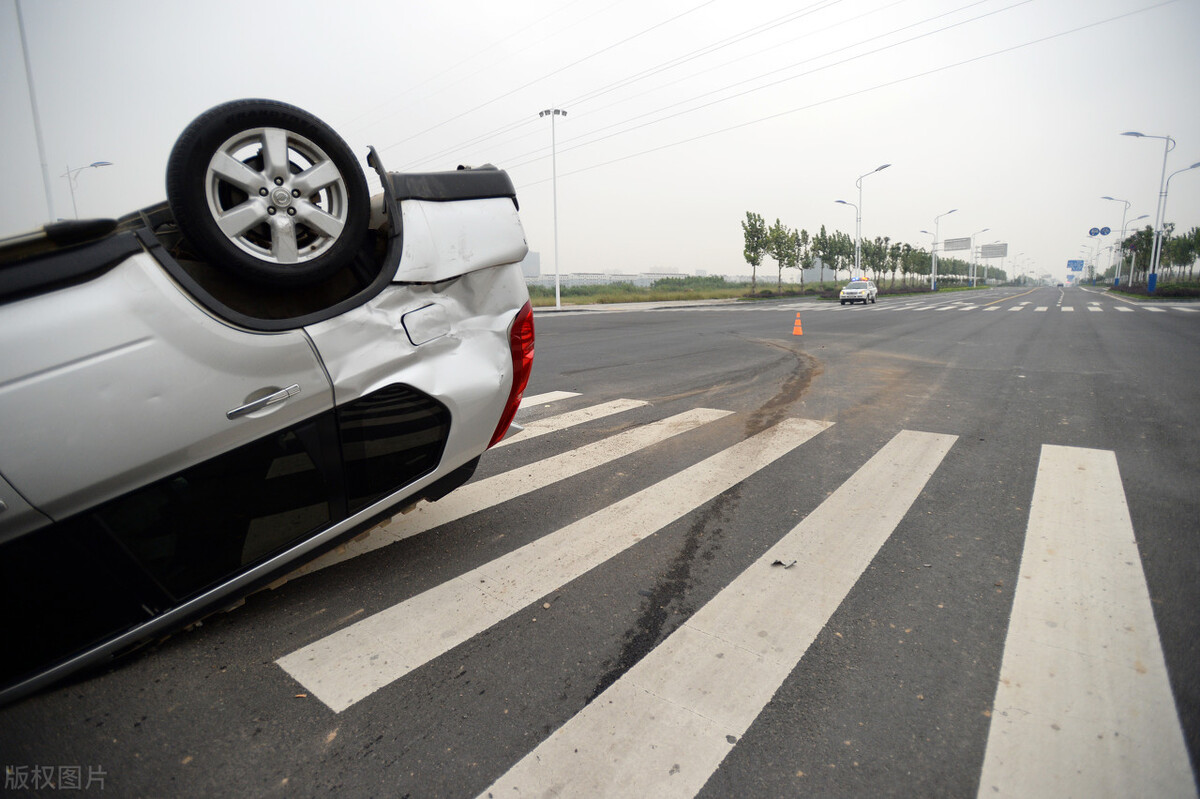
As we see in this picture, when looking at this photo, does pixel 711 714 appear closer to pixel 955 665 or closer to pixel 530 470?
pixel 955 665

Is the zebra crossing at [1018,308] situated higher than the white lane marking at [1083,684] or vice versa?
the zebra crossing at [1018,308]

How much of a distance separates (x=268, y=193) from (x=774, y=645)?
105 inches

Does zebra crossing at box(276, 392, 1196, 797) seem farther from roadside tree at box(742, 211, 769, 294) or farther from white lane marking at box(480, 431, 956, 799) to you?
roadside tree at box(742, 211, 769, 294)

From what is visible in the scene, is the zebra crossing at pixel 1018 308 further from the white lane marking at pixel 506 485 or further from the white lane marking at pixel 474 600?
the white lane marking at pixel 474 600

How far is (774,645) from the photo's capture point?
2.20 m

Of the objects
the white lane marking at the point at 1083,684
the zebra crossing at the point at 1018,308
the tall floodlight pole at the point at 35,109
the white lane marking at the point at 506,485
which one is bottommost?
the white lane marking at the point at 1083,684

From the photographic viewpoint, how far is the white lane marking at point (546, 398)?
6.43 metres

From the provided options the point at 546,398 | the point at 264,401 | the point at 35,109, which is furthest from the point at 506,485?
the point at 35,109

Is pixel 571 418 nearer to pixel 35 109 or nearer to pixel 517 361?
pixel 517 361

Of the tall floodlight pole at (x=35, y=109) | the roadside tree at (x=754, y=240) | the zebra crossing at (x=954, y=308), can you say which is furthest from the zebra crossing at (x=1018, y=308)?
the tall floodlight pole at (x=35, y=109)

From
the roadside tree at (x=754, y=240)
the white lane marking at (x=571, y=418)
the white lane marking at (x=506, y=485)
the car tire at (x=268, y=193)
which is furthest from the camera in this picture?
the roadside tree at (x=754, y=240)

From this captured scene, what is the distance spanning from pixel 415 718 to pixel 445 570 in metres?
0.98

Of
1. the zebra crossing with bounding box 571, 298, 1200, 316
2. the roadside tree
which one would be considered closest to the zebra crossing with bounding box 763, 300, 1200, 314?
the zebra crossing with bounding box 571, 298, 1200, 316

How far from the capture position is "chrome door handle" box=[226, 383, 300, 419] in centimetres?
199
